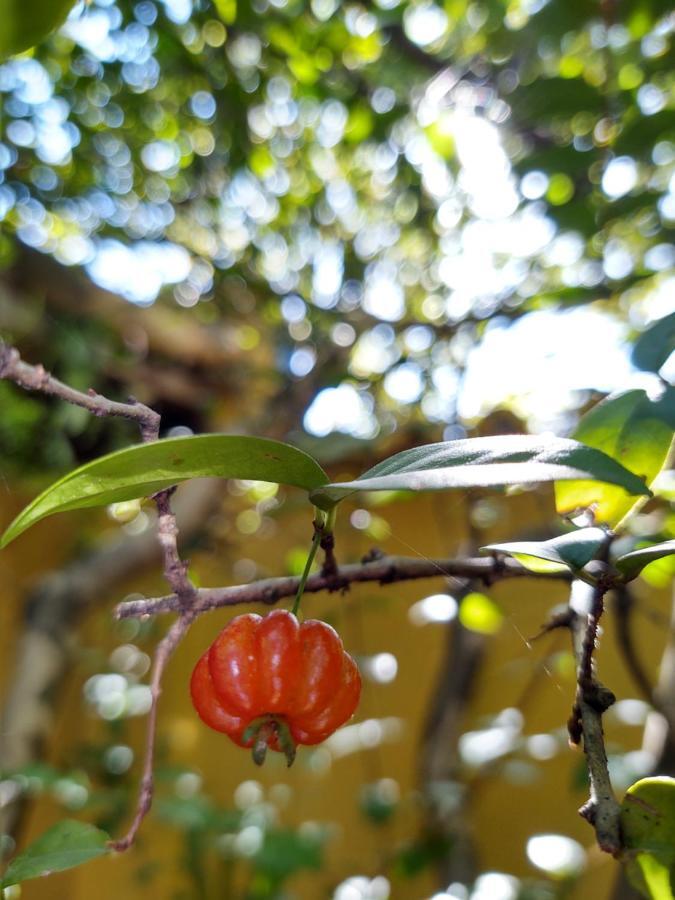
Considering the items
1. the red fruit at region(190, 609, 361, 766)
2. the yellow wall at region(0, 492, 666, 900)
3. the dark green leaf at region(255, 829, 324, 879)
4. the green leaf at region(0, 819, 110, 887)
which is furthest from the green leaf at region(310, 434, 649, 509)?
the yellow wall at region(0, 492, 666, 900)

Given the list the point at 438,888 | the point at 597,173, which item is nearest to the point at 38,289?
the point at 597,173

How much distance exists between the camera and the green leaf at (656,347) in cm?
55

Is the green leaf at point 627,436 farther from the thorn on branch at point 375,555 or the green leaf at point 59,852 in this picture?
the green leaf at point 59,852

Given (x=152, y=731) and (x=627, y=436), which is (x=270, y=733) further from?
(x=627, y=436)

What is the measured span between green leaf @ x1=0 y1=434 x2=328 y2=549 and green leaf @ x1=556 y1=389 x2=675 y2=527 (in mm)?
228

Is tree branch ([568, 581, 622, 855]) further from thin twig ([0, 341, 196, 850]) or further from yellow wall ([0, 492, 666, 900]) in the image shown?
yellow wall ([0, 492, 666, 900])

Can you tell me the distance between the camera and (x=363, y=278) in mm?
1725

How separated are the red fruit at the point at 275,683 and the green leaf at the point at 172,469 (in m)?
0.13

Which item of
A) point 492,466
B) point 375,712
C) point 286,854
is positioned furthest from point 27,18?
point 375,712

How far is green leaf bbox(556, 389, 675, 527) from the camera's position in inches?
21.2

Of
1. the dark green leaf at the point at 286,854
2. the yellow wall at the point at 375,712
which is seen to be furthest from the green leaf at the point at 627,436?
the yellow wall at the point at 375,712

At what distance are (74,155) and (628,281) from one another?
Answer: 1087 millimetres

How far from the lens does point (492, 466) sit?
0.36 meters

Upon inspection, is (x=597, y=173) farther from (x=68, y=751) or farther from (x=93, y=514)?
(x=68, y=751)
